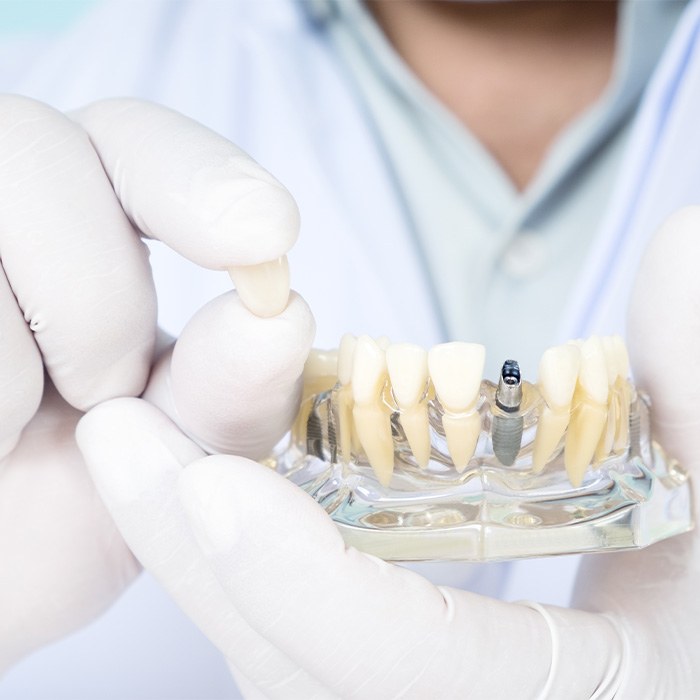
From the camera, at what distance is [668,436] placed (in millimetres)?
676

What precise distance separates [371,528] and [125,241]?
0.24 m

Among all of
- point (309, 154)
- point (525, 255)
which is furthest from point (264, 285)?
point (525, 255)

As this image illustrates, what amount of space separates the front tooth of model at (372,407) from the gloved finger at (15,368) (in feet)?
0.66

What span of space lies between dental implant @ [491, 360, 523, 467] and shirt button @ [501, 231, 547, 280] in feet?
2.24

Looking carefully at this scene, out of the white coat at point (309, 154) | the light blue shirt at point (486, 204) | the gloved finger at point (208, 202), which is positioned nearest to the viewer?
the gloved finger at point (208, 202)

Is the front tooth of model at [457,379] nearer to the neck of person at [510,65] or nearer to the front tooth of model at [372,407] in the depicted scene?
the front tooth of model at [372,407]

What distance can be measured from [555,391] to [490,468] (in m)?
0.07

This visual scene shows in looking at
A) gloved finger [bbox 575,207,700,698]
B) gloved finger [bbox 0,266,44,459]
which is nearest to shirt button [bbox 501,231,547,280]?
gloved finger [bbox 575,207,700,698]

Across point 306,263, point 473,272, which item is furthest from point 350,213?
point 473,272

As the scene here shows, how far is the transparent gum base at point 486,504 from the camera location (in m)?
0.58

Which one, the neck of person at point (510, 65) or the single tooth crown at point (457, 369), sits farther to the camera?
the neck of person at point (510, 65)

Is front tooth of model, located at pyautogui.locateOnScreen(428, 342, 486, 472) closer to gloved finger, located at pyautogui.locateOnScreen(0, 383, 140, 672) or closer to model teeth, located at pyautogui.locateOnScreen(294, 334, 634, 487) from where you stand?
model teeth, located at pyautogui.locateOnScreen(294, 334, 634, 487)

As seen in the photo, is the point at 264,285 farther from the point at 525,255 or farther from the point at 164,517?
the point at 525,255

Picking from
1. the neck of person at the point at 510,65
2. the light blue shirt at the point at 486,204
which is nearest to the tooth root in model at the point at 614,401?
the light blue shirt at the point at 486,204
